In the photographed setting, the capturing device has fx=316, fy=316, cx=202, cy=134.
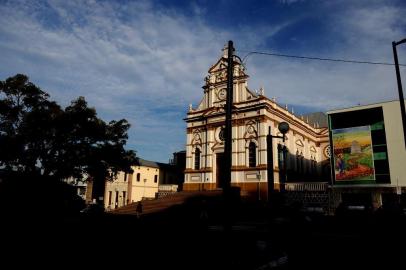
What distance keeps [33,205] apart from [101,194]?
2669 cm

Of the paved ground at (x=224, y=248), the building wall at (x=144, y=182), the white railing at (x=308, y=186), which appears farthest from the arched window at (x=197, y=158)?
the paved ground at (x=224, y=248)

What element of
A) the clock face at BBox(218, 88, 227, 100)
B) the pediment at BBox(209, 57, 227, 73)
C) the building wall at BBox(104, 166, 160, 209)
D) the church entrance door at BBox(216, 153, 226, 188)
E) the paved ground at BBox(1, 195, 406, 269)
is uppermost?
the pediment at BBox(209, 57, 227, 73)

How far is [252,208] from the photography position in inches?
987

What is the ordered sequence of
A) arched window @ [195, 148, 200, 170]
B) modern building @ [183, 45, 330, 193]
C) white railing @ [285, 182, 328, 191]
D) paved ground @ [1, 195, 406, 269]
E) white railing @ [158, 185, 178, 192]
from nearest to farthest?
paved ground @ [1, 195, 406, 269]
white railing @ [285, 182, 328, 191]
modern building @ [183, 45, 330, 193]
arched window @ [195, 148, 200, 170]
white railing @ [158, 185, 178, 192]

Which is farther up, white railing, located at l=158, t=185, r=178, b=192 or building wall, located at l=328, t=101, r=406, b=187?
building wall, located at l=328, t=101, r=406, b=187

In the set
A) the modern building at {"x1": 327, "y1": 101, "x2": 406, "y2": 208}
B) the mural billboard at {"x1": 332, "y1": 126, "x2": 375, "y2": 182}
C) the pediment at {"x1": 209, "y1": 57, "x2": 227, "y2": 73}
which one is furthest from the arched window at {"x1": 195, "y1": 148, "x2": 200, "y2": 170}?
the mural billboard at {"x1": 332, "y1": 126, "x2": 375, "y2": 182}

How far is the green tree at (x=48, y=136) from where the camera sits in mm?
23656

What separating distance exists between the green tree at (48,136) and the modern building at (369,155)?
68.5 feet

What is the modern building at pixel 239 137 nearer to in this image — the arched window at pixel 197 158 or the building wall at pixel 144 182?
the arched window at pixel 197 158

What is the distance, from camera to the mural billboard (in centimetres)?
2755

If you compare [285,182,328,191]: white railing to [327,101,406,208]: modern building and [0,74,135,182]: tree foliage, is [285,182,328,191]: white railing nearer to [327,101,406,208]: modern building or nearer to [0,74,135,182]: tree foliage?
[327,101,406,208]: modern building

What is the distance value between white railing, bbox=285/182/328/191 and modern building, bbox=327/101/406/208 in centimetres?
96

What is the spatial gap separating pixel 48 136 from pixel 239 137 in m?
18.0

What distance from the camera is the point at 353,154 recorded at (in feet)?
92.6
